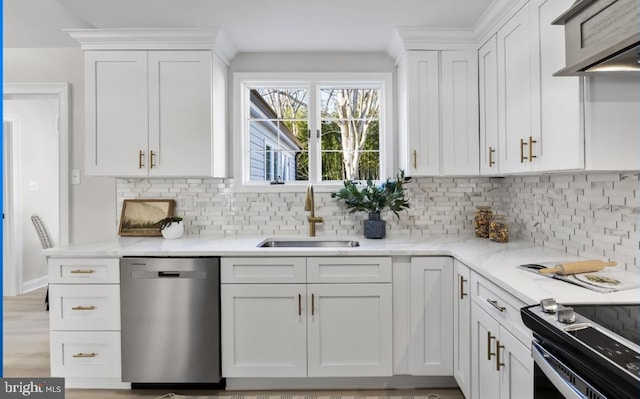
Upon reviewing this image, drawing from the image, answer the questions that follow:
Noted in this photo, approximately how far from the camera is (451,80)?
107 inches

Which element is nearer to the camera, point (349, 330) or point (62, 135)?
point (349, 330)

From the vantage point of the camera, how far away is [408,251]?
2385 mm

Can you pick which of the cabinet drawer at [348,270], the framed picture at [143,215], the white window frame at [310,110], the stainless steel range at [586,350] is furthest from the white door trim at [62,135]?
the stainless steel range at [586,350]

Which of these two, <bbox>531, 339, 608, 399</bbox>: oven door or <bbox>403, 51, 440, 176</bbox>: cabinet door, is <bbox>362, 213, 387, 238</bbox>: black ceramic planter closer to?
<bbox>403, 51, 440, 176</bbox>: cabinet door

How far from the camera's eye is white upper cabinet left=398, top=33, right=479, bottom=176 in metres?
2.71

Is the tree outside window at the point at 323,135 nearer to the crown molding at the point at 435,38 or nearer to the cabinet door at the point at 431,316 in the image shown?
the crown molding at the point at 435,38

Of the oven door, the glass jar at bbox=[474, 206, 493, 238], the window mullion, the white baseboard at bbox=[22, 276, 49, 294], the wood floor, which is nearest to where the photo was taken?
the oven door

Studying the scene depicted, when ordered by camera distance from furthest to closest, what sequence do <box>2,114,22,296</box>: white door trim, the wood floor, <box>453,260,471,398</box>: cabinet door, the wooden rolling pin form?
<box>2,114,22,296</box>: white door trim → the wood floor → <box>453,260,471,398</box>: cabinet door → the wooden rolling pin

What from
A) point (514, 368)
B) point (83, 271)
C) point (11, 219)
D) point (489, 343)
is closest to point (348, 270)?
point (489, 343)

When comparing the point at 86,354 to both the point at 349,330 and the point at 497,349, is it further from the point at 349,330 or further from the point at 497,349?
the point at 497,349

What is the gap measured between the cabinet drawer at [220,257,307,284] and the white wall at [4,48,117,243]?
1279 mm

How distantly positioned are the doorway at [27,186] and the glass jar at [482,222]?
4263 millimetres

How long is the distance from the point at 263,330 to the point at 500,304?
4.48 feet

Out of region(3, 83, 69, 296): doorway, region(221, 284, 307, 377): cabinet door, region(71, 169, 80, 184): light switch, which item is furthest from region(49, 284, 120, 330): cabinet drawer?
region(3, 83, 69, 296): doorway
